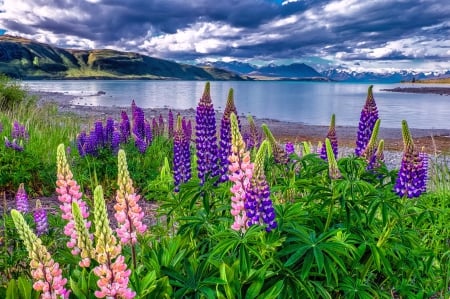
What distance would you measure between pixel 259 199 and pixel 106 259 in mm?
A: 939

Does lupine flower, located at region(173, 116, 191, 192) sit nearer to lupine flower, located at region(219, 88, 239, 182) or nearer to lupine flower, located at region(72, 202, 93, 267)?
lupine flower, located at region(219, 88, 239, 182)

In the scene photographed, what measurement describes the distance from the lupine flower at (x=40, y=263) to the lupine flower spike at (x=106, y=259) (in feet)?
0.70

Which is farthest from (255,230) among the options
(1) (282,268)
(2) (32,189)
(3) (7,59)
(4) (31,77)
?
(3) (7,59)

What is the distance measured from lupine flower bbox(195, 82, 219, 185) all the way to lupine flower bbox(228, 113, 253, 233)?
1.05 meters

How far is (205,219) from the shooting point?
2.76m

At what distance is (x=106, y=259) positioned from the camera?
1598 mm

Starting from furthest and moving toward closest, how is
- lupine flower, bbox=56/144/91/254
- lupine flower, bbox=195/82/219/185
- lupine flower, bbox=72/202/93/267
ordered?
1. lupine flower, bbox=195/82/219/185
2. lupine flower, bbox=56/144/91/254
3. lupine flower, bbox=72/202/93/267

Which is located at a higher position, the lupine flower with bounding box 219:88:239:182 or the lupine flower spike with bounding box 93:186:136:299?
the lupine flower with bounding box 219:88:239:182

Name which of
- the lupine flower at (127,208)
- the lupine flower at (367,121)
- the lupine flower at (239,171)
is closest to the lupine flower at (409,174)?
the lupine flower at (367,121)

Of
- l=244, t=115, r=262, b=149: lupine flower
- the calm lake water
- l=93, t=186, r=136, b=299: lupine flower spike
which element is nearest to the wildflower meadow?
l=93, t=186, r=136, b=299: lupine flower spike

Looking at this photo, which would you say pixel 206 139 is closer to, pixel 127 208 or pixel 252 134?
pixel 252 134

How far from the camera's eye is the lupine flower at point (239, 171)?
221 centimetres

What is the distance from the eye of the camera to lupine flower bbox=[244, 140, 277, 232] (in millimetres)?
2227

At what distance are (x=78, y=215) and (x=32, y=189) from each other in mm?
6170
